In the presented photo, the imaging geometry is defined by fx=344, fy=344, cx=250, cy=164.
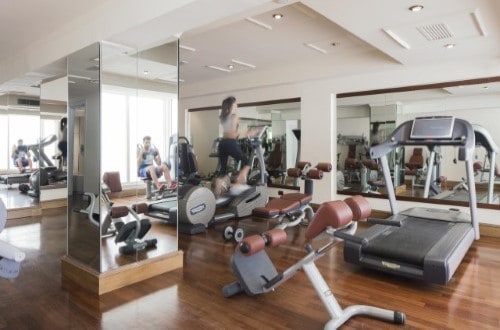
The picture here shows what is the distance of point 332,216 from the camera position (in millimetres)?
1909

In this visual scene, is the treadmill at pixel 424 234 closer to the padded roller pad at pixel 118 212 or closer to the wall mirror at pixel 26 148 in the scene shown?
the padded roller pad at pixel 118 212

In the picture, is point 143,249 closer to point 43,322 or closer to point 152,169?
point 152,169

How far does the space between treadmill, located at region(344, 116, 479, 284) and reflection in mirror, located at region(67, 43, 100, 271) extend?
6.47 ft

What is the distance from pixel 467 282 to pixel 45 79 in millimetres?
5217

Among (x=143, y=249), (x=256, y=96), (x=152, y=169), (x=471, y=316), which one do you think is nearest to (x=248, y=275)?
(x=143, y=249)

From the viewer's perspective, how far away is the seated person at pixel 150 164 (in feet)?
9.70

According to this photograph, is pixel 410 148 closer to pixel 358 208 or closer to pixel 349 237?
pixel 358 208

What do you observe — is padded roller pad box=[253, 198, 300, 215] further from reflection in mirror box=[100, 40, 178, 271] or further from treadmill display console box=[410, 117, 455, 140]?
treadmill display console box=[410, 117, 455, 140]

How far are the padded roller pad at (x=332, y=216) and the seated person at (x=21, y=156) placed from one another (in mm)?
5709

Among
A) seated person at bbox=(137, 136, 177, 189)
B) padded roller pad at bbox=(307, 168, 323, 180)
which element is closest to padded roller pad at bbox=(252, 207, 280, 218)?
padded roller pad at bbox=(307, 168, 323, 180)

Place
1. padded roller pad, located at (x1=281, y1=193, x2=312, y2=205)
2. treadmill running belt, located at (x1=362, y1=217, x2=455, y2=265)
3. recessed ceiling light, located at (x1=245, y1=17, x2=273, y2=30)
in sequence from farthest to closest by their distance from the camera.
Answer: padded roller pad, located at (x1=281, y1=193, x2=312, y2=205)
recessed ceiling light, located at (x1=245, y1=17, x2=273, y2=30)
treadmill running belt, located at (x1=362, y1=217, x2=455, y2=265)

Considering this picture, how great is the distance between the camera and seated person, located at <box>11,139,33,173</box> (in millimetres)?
5867

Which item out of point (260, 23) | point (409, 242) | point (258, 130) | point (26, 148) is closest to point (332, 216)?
point (409, 242)

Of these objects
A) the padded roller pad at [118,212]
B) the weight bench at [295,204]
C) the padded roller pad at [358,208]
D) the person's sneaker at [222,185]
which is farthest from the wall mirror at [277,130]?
the padded roller pad at [358,208]
